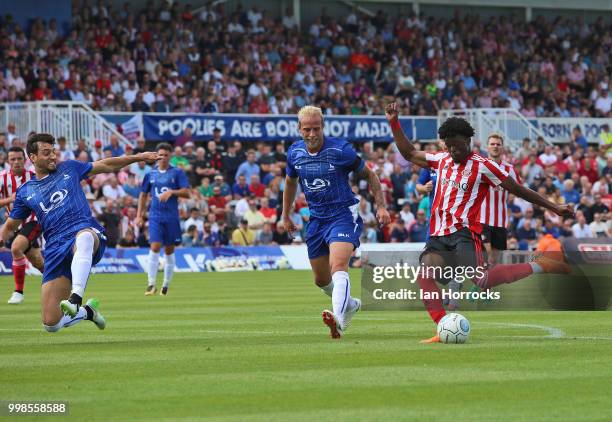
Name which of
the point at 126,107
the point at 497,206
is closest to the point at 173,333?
the point at 497,206

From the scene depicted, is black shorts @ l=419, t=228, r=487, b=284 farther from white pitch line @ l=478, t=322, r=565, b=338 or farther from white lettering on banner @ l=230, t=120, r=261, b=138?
white lettering on banner @ l=230, t=120, r=261, b=138

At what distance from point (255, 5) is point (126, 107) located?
11.7m

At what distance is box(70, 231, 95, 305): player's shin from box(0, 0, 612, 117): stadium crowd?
21.2m

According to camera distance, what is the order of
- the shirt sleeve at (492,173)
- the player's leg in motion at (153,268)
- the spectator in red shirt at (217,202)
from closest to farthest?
the shirt sleeve at (492,173) < the player's leg in motion at (153,268) < the spectator in red shirt at (217,202)

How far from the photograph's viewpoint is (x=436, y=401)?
778cm

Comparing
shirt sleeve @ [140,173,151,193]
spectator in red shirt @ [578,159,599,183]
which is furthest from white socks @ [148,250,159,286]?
spectator in red shirt @ [578,159,599,183]

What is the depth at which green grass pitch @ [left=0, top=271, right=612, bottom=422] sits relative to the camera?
752 cm

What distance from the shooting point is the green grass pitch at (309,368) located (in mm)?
7520

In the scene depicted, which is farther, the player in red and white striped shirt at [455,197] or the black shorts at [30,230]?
the black shorts at [30,230]

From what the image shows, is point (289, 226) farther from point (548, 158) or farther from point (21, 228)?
point (548, 158)

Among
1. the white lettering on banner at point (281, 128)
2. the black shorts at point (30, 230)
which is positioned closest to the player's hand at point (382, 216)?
the black shorts at point (30, 230)

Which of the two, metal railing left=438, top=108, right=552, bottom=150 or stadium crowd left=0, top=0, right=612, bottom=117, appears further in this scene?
metal railing left=438, top=108, right=552, bottom=150

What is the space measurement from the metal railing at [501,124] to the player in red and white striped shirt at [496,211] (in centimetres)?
2293

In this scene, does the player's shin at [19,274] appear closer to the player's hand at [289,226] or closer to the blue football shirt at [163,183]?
the blue football shirt at [163,183]
